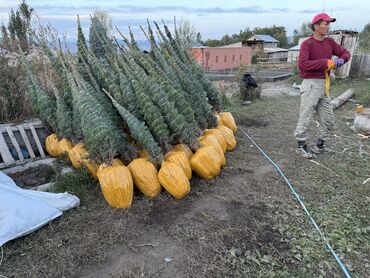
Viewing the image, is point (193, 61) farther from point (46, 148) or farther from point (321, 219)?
point (321, 219)

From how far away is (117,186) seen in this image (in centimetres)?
270

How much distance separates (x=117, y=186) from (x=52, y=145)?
5.74 feet

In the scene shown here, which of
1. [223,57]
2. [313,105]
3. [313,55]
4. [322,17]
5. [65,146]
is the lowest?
[223,57]

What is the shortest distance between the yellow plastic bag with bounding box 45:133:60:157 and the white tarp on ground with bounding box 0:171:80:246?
1213 millimetres

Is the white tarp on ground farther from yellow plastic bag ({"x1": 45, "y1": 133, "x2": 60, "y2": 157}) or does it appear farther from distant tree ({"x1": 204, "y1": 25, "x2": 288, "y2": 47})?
distant tree ({"x1": 204, "y1": 25, "x2": 288, "y2": 47})

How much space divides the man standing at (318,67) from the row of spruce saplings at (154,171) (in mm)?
1178

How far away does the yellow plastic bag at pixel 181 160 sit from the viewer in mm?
3027

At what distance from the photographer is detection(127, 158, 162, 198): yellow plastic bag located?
2.91 metres

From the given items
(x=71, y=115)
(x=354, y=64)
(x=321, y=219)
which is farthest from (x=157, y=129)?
(x=354, y=64)

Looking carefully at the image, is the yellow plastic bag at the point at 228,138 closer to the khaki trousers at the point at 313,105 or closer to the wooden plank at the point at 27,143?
the khaki trousers at the point at 313,105

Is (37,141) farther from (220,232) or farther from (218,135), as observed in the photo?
(220,232)

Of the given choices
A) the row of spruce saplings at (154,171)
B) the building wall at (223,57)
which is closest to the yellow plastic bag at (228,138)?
the row of spruce saplings at (154,171)

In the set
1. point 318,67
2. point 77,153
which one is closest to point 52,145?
point 77,153

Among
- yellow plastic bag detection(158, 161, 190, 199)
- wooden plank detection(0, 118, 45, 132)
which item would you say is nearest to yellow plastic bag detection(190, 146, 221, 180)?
yellow plastic bag detection(158, 161, 190, 199)
